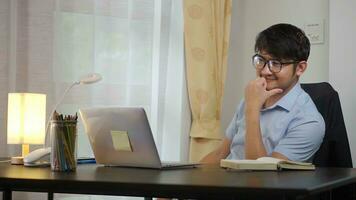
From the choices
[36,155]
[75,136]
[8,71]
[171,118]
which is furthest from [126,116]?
[171,118]

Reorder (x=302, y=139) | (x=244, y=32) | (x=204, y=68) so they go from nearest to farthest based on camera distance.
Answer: (x=302, y=139), (x=204, y=68), (x=244, y=32)

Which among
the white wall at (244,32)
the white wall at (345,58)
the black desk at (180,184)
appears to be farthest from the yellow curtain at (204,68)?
the black desk at (180,184)

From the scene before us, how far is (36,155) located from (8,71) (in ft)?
3.16

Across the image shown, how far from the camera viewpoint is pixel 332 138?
A: 7.29ft

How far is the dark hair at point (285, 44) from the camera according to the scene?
7.03ft

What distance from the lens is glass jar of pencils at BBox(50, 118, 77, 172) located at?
63.5 inches

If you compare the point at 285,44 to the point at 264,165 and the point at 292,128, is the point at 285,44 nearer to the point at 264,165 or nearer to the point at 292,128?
the point at 292,128

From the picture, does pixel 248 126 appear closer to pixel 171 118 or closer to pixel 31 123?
pixel 31 123

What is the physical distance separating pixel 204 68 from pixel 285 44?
108 centimetres

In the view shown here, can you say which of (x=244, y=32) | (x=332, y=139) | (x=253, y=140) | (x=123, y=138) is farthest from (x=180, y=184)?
(x=244, y=32)

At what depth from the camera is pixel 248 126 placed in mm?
2092

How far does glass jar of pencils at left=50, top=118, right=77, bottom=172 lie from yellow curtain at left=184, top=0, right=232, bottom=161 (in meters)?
1.61

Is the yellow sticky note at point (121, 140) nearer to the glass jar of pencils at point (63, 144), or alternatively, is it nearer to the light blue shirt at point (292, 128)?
the glass jar of pencils at point (63, 144)

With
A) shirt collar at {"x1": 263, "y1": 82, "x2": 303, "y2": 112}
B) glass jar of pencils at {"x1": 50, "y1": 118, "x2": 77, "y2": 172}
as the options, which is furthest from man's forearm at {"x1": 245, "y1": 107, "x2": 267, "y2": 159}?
glass jar of pencils at {"x1": 50, "y1": 118, "x2": 77, "y2": 172}
